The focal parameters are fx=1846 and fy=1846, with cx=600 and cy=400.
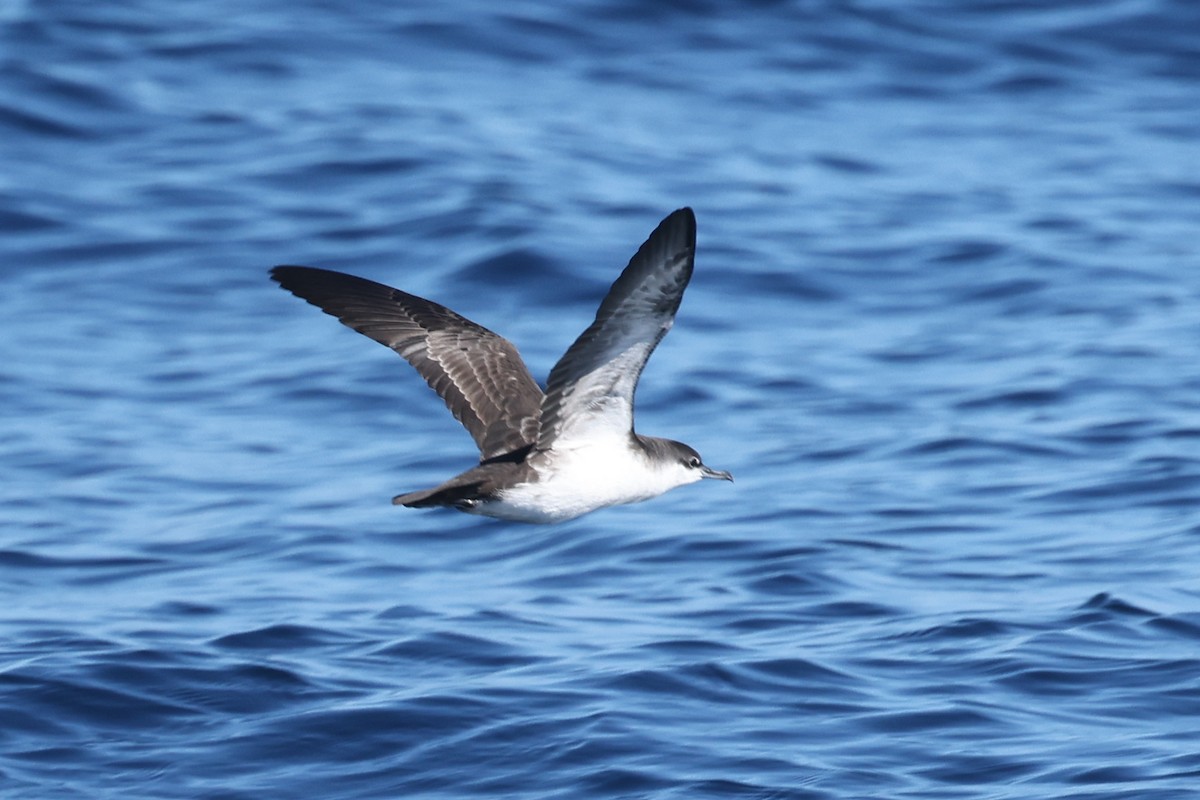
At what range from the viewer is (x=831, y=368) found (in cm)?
1216

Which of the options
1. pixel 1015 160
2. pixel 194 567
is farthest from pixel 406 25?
pixel 194 567

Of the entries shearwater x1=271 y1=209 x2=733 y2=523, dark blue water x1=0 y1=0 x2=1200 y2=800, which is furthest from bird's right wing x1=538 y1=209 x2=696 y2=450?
dark blue water x1=0 y1=0 x2=1200 y2=800

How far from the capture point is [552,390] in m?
7.02

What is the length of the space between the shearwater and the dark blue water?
1.28m

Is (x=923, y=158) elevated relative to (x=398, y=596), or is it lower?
elevated

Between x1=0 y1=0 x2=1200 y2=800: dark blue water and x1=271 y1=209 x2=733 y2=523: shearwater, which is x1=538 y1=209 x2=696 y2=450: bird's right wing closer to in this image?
x1=271 y1=209 x2=733 y2=523: shearwater

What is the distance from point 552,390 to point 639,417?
4507 mm

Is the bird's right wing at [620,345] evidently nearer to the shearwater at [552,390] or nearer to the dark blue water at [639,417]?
the shearwater at [552,390]

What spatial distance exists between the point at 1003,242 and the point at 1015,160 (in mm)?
2158

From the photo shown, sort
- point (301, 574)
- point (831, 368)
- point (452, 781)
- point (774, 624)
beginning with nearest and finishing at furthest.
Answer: point (452, 781), point (774, 624), point (301, 574), point (831, 368)

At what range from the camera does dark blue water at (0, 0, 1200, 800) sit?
8094 mm

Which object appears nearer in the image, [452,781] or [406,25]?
[452,781]

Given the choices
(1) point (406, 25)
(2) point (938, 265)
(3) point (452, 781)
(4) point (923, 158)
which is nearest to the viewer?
(3) point (452, 781)

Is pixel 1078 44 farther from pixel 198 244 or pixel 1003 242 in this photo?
pixel 198 244
